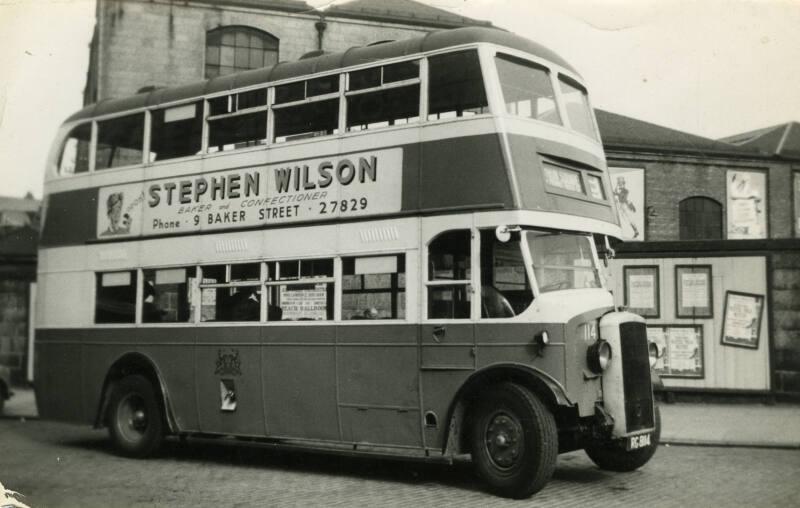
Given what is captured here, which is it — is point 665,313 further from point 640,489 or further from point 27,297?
point 27,297

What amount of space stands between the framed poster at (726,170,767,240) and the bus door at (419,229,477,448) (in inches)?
680

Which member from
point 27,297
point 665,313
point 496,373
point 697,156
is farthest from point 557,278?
point 697,156

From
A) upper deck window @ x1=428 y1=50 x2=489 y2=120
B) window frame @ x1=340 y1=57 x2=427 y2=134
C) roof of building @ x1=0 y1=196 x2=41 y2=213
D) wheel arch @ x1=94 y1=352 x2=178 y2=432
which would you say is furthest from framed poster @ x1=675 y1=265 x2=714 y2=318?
roof of building @ x1=0 y1=196 x2=41 y2=213

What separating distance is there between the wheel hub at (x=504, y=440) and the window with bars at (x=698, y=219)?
20.7 metres

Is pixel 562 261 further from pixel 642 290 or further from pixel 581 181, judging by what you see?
pixel 642 290

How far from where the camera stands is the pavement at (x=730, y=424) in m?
11.6

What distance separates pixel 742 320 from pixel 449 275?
8091 millimetres

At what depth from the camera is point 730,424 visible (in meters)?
12.9

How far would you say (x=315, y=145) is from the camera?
9.78 meters

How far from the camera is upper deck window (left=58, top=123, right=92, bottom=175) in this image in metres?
12.1

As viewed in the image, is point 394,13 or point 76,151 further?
point 394,13

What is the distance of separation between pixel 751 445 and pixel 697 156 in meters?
16.8

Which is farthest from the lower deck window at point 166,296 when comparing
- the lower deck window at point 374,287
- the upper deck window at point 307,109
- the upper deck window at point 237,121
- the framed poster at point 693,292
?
the framed poster at point 693,292

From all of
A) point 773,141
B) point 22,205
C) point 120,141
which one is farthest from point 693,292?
point 22,205
